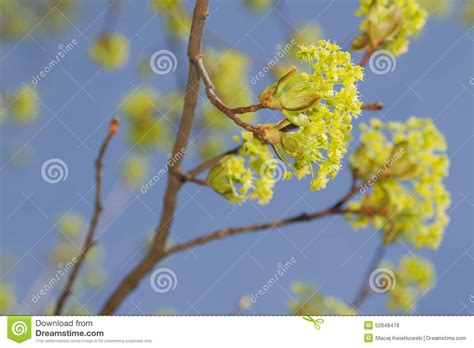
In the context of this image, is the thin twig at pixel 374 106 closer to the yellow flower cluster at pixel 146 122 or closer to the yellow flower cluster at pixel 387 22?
the yellow flower cluster at pixel 387 22

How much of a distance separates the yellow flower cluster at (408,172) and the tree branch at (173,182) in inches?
31.3

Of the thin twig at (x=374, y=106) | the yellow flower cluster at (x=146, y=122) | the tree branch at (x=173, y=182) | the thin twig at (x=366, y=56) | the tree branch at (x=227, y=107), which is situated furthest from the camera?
the yellow flower cluster at (x=146, y=122)

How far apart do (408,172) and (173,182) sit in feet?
3.29

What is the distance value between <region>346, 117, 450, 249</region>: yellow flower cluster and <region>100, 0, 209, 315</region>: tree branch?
796 mm

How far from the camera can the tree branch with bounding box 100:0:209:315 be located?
176cm

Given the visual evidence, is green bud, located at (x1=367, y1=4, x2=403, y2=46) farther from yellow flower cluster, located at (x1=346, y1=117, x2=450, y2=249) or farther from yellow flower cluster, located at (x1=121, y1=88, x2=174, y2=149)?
yellow flower cluster, located at (x1=121, y1=88, x2=174, y2=149)

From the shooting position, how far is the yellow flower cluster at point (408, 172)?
8.18 feet

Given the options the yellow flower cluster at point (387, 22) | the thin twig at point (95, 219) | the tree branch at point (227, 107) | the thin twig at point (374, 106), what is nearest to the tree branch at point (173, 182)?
the tree branch at point (227, 107)

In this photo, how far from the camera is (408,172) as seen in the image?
2492 mm

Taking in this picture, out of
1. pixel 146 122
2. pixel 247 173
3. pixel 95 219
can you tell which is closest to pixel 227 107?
pixel 247 173
